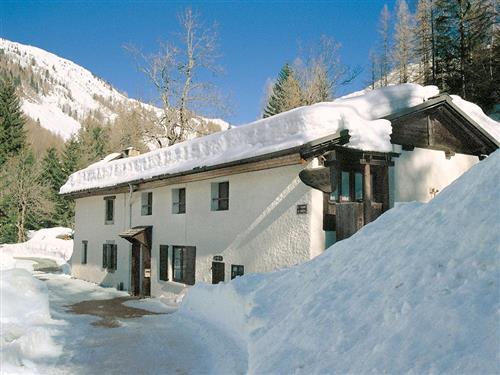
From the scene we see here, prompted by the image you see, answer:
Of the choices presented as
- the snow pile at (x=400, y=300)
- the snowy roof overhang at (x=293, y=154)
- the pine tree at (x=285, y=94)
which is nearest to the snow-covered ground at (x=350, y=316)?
the snow pile at (x=400, y=300)

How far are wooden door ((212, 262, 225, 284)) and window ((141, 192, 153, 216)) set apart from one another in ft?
16.8

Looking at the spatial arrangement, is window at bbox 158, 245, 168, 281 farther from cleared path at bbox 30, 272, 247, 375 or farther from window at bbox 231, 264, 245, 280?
window at bbox 231, 264, 245, 280

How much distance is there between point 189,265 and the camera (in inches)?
576

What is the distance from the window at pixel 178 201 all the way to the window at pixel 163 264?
4.93 feet

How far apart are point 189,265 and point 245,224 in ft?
10.9

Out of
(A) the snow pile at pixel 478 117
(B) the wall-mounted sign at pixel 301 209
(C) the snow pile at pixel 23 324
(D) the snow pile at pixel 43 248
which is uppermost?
(A) the snow pile at pixel 478 117

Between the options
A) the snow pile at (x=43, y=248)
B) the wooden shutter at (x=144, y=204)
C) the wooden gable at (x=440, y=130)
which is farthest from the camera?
the snow pile at (x=43, y=248)

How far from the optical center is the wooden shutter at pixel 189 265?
14.4 meters

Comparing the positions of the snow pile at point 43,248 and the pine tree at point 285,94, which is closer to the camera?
the snow pile at point 43,248

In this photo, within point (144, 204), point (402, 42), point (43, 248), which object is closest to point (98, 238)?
point (144, 204)

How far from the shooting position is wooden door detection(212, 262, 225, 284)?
1316 cm

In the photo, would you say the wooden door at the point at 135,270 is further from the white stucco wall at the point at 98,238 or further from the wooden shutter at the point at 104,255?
the wooden shutter at the point at 104,255

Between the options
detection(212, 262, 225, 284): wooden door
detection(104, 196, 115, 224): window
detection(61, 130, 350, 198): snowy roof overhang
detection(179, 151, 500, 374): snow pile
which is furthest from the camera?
detection(104, 196, 115, 224): window

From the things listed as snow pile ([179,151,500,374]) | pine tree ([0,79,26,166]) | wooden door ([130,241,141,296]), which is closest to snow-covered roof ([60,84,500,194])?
wooden door ([130,241,141,296])
